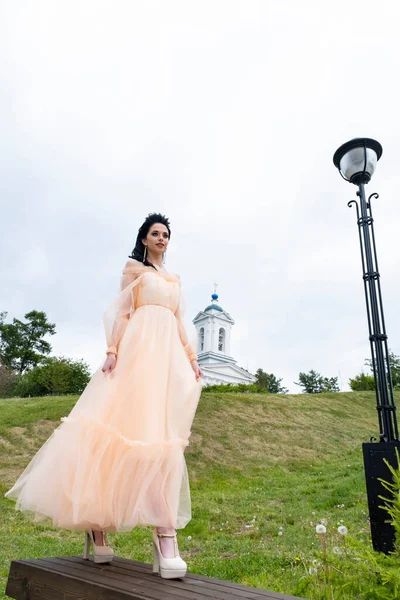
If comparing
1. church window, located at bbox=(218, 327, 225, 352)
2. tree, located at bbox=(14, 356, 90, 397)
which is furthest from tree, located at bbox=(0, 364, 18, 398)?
church window, located at bbox=(218, 327, 225, 352)

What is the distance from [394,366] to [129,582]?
3532cm

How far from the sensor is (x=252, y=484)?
11.0 m

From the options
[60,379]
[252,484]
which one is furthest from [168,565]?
[60,379]

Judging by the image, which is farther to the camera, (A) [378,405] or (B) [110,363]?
(A) [378,405]

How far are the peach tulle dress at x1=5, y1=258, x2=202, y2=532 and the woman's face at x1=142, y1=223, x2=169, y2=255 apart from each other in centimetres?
60

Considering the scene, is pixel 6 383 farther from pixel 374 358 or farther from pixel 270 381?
pixel 374 358

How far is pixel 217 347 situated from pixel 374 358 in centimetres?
4753

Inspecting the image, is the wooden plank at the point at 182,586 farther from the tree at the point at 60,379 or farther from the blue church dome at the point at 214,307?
the blue church dome at the point at 214,307

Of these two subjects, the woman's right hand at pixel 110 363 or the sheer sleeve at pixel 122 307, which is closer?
the woman's right hand at pixel 110 363

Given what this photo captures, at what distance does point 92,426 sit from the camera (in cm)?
283

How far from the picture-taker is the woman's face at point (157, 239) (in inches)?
143

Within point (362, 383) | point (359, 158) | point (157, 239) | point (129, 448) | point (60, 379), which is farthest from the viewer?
point (362, 383)

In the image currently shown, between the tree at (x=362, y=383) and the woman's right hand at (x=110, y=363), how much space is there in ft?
102

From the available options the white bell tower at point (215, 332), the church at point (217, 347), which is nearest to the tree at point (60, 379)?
the church at point (217, 347)
